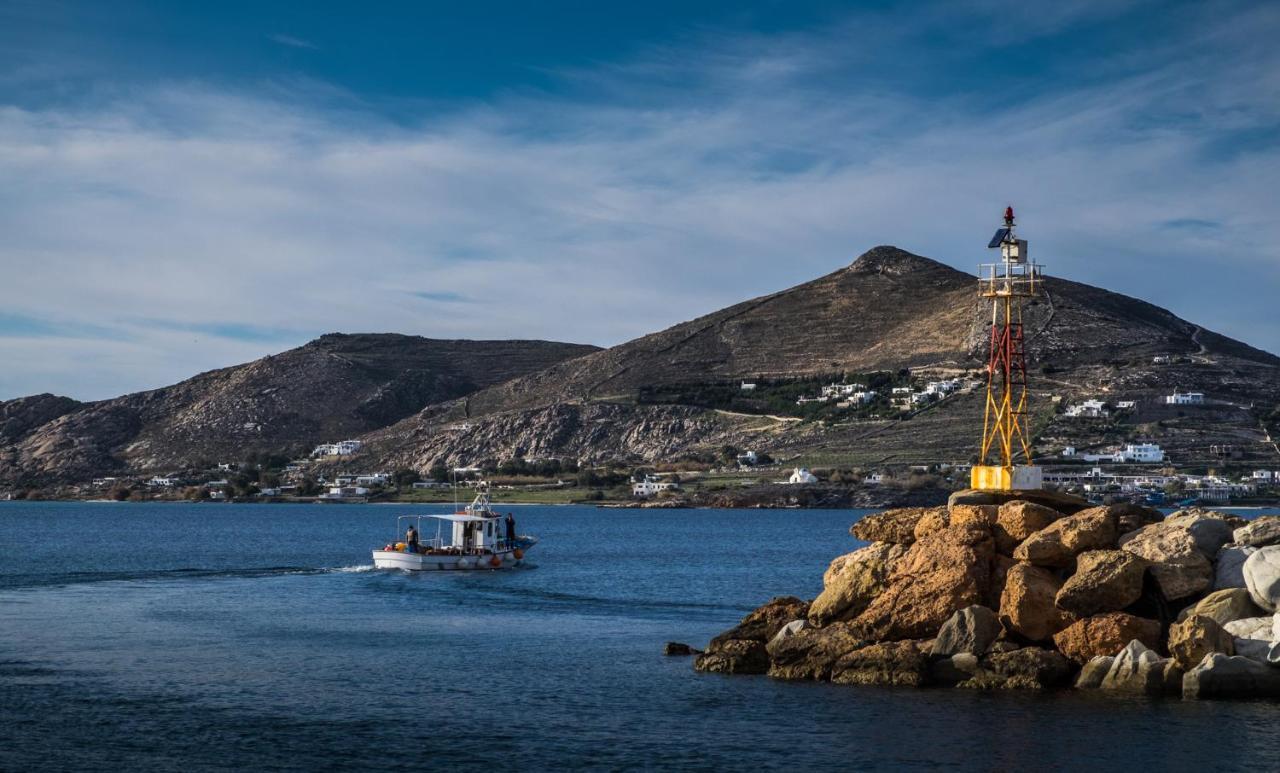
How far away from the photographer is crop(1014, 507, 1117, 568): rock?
100 ft

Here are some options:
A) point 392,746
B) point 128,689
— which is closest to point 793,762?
point 392,746

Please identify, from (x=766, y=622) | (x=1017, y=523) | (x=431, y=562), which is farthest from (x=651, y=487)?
(x=1017, y=523)

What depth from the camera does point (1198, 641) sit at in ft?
92.0

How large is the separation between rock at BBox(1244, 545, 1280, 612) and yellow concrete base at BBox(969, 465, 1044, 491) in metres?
6.14

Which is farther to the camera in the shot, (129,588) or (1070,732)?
(129,588)

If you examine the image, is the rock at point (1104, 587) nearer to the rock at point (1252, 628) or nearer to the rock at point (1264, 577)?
the rock at point (1252, 628)

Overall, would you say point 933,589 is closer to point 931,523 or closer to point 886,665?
point 886,665

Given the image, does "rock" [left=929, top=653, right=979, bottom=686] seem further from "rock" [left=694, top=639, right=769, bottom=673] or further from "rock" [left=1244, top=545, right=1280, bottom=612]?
"rock" [left=1244, top=545, right=1280, bottom=612]

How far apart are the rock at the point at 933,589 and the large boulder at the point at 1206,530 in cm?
413

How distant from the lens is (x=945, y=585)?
30703 mm

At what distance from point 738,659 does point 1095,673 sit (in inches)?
314

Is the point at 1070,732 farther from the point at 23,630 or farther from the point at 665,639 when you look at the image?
the point at 23,630

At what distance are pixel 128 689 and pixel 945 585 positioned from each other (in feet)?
58.5

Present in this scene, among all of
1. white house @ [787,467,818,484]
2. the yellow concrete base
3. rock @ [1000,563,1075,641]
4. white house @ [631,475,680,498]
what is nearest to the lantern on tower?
the yellow concrete base
